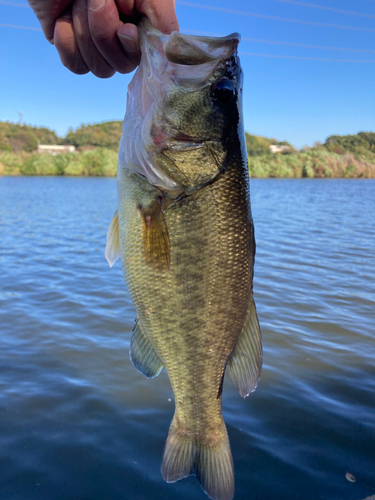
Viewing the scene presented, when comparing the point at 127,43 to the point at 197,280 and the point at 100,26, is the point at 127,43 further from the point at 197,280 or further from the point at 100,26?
the point at 197,280

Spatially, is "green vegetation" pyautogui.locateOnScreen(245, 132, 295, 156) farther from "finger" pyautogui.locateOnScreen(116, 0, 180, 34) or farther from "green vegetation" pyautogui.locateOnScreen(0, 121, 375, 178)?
"finger" pyautogui.locateOnScreen(116, 0, 180, 34)

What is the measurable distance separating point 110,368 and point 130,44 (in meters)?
4.41

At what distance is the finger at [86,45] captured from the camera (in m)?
2.01

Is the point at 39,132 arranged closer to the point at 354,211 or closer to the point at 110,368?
the point at 354,211

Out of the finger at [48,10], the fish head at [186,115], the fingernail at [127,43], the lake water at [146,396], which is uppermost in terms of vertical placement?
the finger at [48,10]

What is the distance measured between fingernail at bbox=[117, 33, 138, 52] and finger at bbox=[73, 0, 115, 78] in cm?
20

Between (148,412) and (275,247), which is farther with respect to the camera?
(275,247)

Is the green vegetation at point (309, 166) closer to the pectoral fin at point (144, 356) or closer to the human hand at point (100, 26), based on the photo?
the human hand at point (100, 26)

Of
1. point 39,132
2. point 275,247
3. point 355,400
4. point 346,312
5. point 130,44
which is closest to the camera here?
point 130,44

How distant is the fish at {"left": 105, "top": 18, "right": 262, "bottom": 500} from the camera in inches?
76.5

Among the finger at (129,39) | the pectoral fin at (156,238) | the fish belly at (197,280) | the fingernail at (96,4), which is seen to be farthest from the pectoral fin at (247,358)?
the fingernail at (96,4)

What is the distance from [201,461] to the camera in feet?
7.36

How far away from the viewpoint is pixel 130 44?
77.7 inches

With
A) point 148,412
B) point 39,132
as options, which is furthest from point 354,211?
point 39,132
